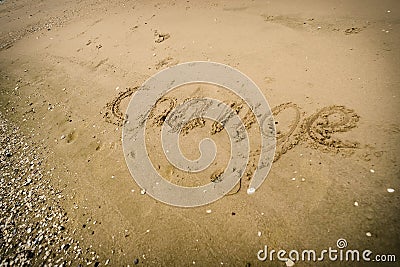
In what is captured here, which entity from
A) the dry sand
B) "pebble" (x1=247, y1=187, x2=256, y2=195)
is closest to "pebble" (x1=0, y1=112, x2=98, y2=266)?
the dry sand

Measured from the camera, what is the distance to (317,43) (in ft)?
16.4

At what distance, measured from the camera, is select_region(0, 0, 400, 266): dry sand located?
2801 mm

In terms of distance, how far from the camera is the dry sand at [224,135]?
280 cm

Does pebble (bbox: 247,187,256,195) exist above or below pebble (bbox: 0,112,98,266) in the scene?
above

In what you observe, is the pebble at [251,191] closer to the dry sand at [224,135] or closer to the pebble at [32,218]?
the dry sand at [224,135]

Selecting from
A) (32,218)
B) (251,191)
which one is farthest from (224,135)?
(32,218)

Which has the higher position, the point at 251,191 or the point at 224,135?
the point at 224,135

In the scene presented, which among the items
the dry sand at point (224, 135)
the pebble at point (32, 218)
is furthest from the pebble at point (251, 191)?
the pebble at point (32, 218)

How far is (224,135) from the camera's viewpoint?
3.79 metres

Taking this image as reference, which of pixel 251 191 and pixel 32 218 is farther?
pixel 32 218

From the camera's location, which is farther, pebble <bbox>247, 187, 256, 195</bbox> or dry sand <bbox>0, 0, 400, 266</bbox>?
pebble <bbox>247, 187, 256, 195</bbox>

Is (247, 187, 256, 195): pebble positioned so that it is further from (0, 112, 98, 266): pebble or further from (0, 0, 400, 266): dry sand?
(0, 112, 98, 266): pebble

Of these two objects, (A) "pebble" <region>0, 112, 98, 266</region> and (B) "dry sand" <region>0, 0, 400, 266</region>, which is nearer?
(B) "dry sand" <region>0, 0, 400, 266</region>

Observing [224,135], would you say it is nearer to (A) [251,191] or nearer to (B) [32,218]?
(A) [251,191]
